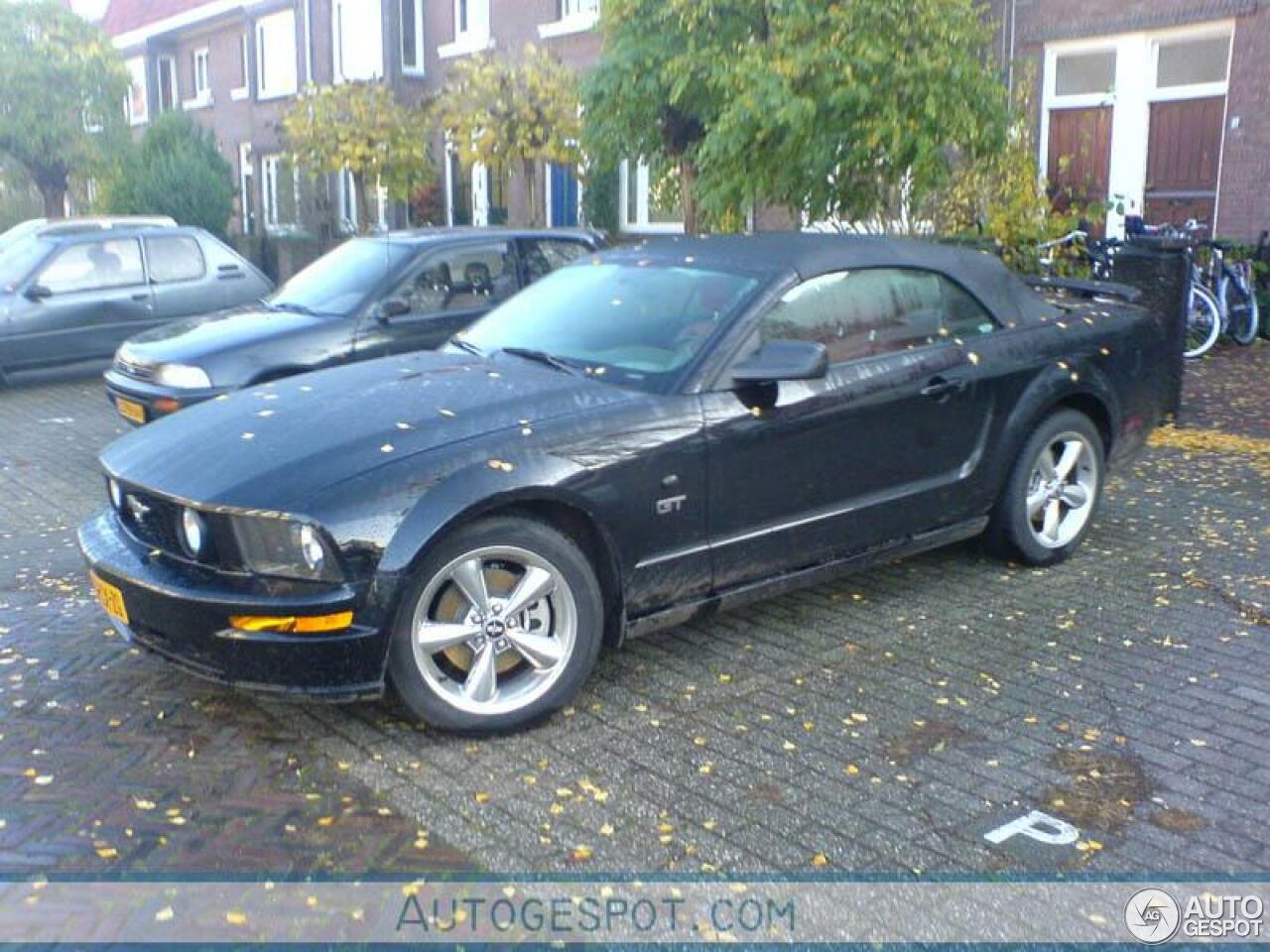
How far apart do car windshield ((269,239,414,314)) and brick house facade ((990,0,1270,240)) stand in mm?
6946

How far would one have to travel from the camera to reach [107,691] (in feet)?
15.9

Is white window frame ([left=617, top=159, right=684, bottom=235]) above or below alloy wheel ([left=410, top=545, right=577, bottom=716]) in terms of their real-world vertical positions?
above

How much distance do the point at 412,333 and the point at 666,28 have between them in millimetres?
3739

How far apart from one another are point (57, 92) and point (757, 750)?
25.5 m

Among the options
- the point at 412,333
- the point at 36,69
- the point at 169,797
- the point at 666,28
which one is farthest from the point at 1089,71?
the point at 36,69

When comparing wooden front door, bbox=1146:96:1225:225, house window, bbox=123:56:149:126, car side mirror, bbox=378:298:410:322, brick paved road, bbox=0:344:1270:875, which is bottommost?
brick paved road, bbox=0:344:1270:875

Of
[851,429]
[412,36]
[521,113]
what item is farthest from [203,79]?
[851,429]

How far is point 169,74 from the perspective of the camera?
34.8 meters

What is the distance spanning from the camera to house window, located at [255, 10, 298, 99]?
29.0 meters

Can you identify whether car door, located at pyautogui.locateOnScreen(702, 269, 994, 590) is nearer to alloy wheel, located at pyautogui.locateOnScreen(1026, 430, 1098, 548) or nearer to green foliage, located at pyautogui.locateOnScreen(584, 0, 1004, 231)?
alloy wheel, located at pyautogui.locateOnScreen(1026, 430, 1098, 548)

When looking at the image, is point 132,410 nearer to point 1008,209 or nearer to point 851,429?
point 851,429

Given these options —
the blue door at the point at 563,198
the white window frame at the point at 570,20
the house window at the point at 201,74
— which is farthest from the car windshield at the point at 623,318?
the house window at the point at 201,74

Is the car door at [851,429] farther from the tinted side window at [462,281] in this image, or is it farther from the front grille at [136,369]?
the front grille at [136,369]

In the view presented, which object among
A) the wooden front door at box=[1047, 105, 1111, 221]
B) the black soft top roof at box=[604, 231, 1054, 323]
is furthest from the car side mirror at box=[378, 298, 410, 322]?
the wooden front door at box=[1047, 105, 1111, 221]
